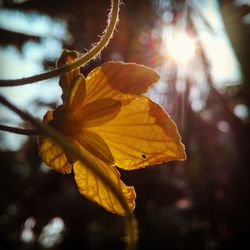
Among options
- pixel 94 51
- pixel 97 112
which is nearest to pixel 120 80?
pixel 97 112

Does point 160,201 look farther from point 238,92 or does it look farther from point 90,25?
point 90,25

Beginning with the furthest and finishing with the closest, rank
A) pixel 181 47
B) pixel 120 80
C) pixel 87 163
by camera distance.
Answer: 1. pixel 181 47
2. pixel 120 80
3. pixel 87 163

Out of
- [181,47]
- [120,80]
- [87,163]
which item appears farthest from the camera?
[181,47]

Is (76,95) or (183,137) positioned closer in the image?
(76,95)

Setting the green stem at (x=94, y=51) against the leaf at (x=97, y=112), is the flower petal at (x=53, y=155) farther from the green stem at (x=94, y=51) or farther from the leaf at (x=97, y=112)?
the green stem at (x=94, y=51)

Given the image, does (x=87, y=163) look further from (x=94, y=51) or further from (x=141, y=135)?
(x=141, y=135)

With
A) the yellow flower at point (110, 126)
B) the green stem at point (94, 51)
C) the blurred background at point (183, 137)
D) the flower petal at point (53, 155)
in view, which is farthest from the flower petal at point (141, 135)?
the blurred background at point (183, 137)

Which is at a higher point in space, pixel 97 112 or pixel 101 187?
pixel 97 112
